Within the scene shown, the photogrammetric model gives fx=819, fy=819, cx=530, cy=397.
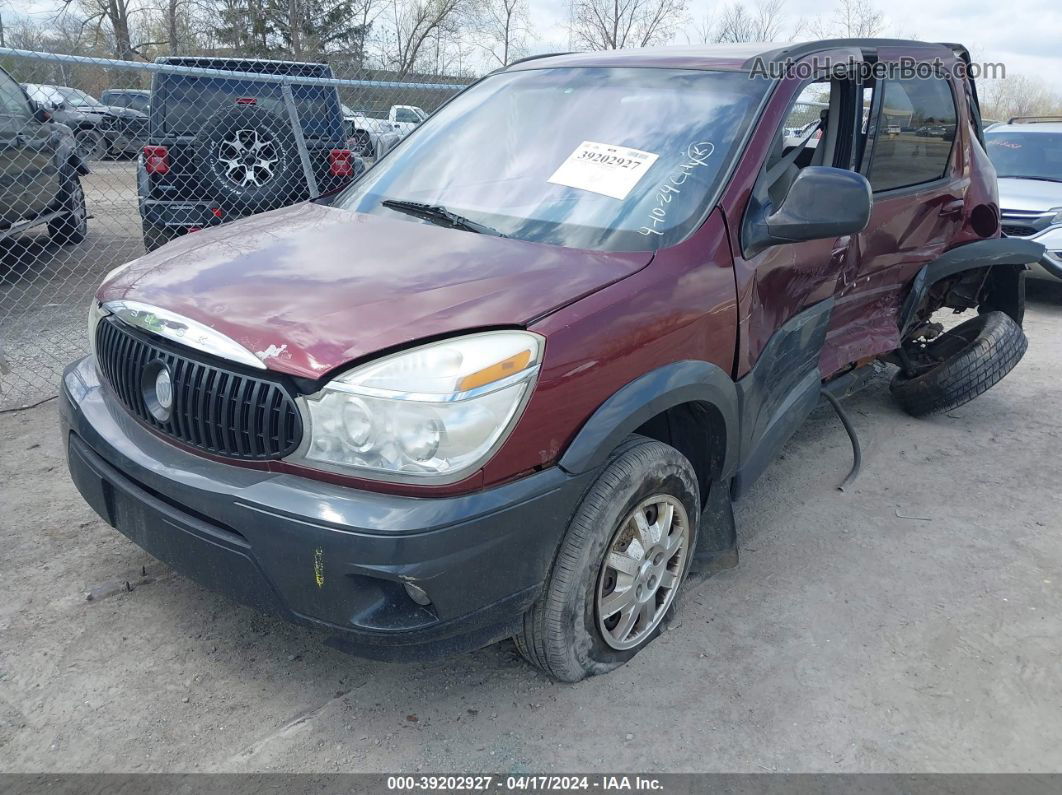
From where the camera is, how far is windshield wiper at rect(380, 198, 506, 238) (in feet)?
9.04

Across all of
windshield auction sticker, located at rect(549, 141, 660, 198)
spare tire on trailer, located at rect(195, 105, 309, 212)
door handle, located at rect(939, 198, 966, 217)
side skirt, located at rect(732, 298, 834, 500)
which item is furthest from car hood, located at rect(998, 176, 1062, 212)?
spare tire on trailer, located at rect(195, 105, 309, 212)

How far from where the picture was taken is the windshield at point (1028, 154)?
873cm

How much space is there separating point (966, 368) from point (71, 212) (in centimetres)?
692

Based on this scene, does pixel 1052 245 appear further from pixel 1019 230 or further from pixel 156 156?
pixel 156 156

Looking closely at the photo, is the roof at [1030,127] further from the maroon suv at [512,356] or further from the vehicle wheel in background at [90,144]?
the vehicle wheel in background at [90,144]

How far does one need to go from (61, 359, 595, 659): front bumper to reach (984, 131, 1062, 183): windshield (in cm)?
875

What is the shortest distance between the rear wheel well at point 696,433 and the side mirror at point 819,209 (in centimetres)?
57

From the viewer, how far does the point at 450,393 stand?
1991mm

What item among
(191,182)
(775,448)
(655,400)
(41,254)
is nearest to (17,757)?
(655,400)

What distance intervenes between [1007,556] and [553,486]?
7.78 feet

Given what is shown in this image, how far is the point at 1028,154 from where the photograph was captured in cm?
898

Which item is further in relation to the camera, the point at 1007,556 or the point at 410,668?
the point at 1007,556

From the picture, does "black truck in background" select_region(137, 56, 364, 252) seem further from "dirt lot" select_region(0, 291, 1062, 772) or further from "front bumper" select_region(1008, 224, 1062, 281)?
"front bumper" select_region(1008, 224, 1062, 281)

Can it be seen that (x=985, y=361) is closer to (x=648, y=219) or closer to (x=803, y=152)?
(x=803, y=152)
